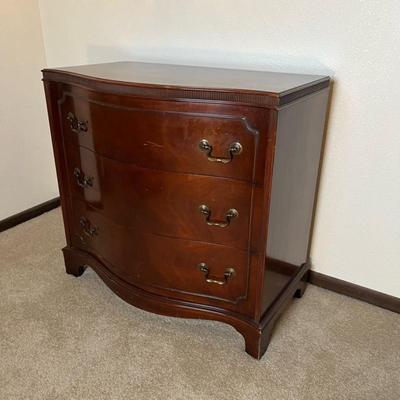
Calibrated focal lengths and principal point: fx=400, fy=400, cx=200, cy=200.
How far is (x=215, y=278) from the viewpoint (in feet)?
4.39

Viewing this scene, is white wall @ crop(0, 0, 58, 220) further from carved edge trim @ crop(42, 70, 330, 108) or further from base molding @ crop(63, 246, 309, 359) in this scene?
carved edge trim @ crop(42, 70, 330, 108)

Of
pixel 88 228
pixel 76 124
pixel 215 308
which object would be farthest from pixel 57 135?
pixel 215 308

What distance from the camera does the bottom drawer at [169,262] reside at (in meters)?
1.30

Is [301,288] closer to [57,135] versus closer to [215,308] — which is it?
[215,308]

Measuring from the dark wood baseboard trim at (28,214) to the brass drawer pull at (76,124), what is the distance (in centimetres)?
100

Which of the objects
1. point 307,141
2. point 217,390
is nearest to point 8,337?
point 217,390

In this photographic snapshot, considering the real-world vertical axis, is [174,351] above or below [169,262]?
below

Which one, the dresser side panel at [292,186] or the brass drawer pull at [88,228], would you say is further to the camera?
the brass drawer pull at [88,228]

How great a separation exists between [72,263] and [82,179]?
45cm

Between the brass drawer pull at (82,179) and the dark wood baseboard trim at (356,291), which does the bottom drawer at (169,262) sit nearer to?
the brass drawer pull at (82,179)

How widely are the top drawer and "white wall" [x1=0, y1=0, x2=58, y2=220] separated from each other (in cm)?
91

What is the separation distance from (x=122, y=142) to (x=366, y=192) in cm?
92

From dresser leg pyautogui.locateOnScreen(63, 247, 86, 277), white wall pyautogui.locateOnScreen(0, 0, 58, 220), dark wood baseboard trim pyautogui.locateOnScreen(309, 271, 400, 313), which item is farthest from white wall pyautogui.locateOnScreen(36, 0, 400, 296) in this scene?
dresser leg pyautogui.locateOnScreen(63, 247, 86, 277)

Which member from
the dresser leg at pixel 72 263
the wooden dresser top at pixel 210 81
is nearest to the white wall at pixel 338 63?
the wooden dresser top at pixel 210 81
